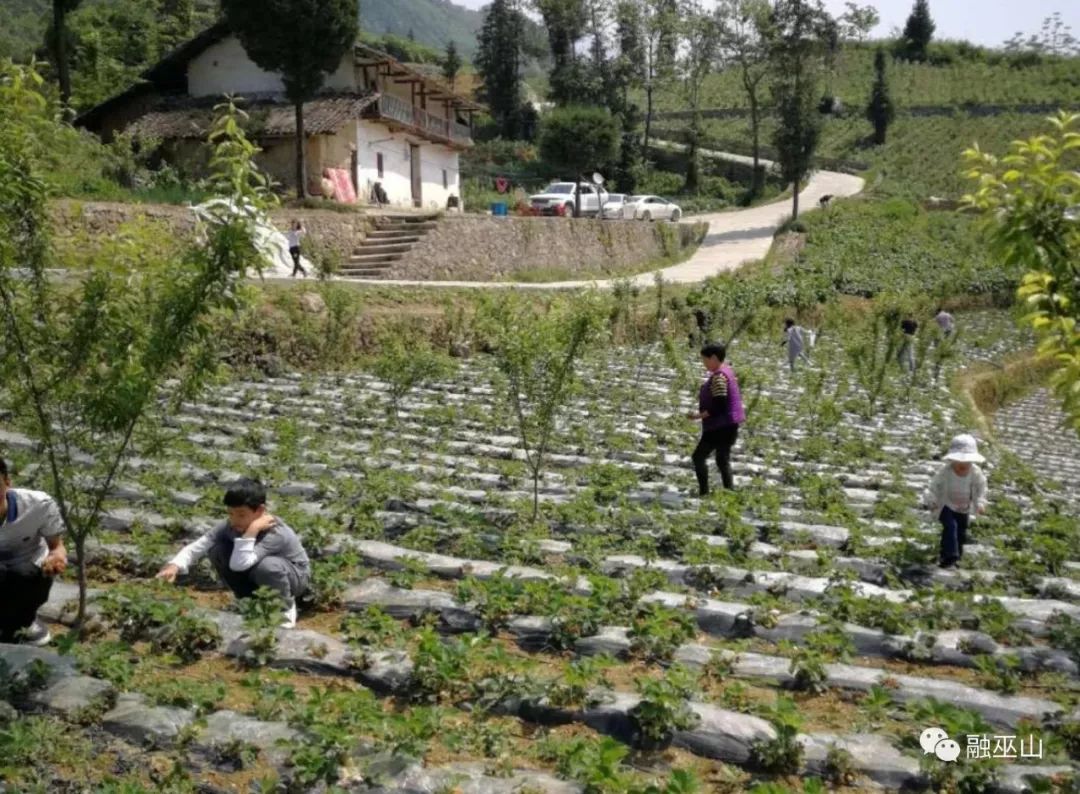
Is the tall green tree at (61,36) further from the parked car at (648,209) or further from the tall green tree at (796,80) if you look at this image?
the tall green tree at (796,80)

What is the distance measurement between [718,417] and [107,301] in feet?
17.4

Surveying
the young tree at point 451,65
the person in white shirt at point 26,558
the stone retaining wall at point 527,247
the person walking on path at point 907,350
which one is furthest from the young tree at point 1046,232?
the young tree at point 451,65

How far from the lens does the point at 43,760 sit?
3961 millimetres

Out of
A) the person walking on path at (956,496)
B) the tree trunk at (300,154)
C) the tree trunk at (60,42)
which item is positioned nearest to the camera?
the person walking on path at (956,496)

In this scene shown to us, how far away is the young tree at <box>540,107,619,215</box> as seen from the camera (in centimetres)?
3562

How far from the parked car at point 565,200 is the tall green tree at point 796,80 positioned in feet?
24.2

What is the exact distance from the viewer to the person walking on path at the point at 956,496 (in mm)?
7152

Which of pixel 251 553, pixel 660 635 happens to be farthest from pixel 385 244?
pixel 660 635

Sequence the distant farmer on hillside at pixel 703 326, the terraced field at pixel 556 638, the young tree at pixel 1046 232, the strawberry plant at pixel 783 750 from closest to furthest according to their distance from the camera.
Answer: the young tree at pixel 1046 232, the terraced field at pixel 556 638, the strawberry plant at pixel 783 750, the distant farmer on hillside at pixel 703 326

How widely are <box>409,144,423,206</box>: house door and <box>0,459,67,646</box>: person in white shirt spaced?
2879 centimetres

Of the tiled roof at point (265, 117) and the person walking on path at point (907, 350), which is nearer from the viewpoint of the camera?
the person walking on path at point (907, 350)

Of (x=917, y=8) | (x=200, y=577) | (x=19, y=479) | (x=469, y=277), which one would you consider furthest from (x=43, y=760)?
(x=917, y=8)

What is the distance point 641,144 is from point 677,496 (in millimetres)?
45954

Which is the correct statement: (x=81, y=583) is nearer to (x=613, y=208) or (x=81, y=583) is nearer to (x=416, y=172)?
(x=416, y=172)
